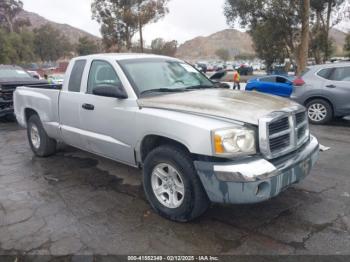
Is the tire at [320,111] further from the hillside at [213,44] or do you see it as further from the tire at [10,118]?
the hillside at [213,44]

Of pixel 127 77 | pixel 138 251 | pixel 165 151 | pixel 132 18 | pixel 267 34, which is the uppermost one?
pixel 132 18

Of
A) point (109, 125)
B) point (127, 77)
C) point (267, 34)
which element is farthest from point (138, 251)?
point (267, 34)

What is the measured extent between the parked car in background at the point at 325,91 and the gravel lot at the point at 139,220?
355 cm

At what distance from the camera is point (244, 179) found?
10.5ft

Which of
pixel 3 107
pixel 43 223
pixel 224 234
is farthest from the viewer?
pixel 3 107

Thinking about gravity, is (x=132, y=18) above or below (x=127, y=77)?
above

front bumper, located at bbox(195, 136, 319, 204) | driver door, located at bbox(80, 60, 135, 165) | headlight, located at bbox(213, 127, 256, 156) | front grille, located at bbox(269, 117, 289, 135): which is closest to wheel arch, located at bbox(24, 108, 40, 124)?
driver door, located at bbox(80, 60, 135, 165)

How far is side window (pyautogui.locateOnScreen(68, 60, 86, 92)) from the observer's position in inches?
206

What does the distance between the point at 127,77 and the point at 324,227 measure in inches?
109

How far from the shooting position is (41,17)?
181250 mm

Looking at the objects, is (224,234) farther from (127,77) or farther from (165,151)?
(127,77)

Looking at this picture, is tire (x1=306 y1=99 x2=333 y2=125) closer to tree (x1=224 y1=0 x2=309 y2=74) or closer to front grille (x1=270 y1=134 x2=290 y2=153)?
front grille (x1=270 y1=134 x2=290 y2=153)

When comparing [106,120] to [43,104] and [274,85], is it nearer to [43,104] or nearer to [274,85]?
[43,104]

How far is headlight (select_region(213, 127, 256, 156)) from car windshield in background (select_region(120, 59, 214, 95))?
1.40 meters
